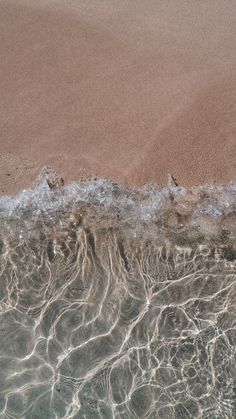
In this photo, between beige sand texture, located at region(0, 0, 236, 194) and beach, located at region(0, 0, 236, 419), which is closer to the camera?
beach, located at region(0, 0, 236, 419)

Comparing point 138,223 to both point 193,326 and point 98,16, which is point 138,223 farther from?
point 98,16


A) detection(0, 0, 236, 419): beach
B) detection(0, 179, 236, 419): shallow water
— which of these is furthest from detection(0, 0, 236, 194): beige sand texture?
detection(0, 179, 236, 419): shallow water

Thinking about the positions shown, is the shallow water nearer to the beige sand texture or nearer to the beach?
the beach

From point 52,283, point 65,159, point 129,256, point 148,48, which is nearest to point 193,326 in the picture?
point 129,256

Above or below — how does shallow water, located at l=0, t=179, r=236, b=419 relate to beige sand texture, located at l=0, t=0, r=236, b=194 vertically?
below

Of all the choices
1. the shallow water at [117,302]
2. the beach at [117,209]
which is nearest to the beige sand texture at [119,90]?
the beach at [117,209]

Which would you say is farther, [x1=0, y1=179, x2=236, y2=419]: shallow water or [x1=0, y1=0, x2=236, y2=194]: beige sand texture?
[x1=0, y1=0, x2=236, y2=194]: beige sand texture

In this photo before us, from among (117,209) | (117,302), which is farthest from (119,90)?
(117,302)

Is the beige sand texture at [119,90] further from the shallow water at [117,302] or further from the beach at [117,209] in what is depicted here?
the shallow water at [117,302]
